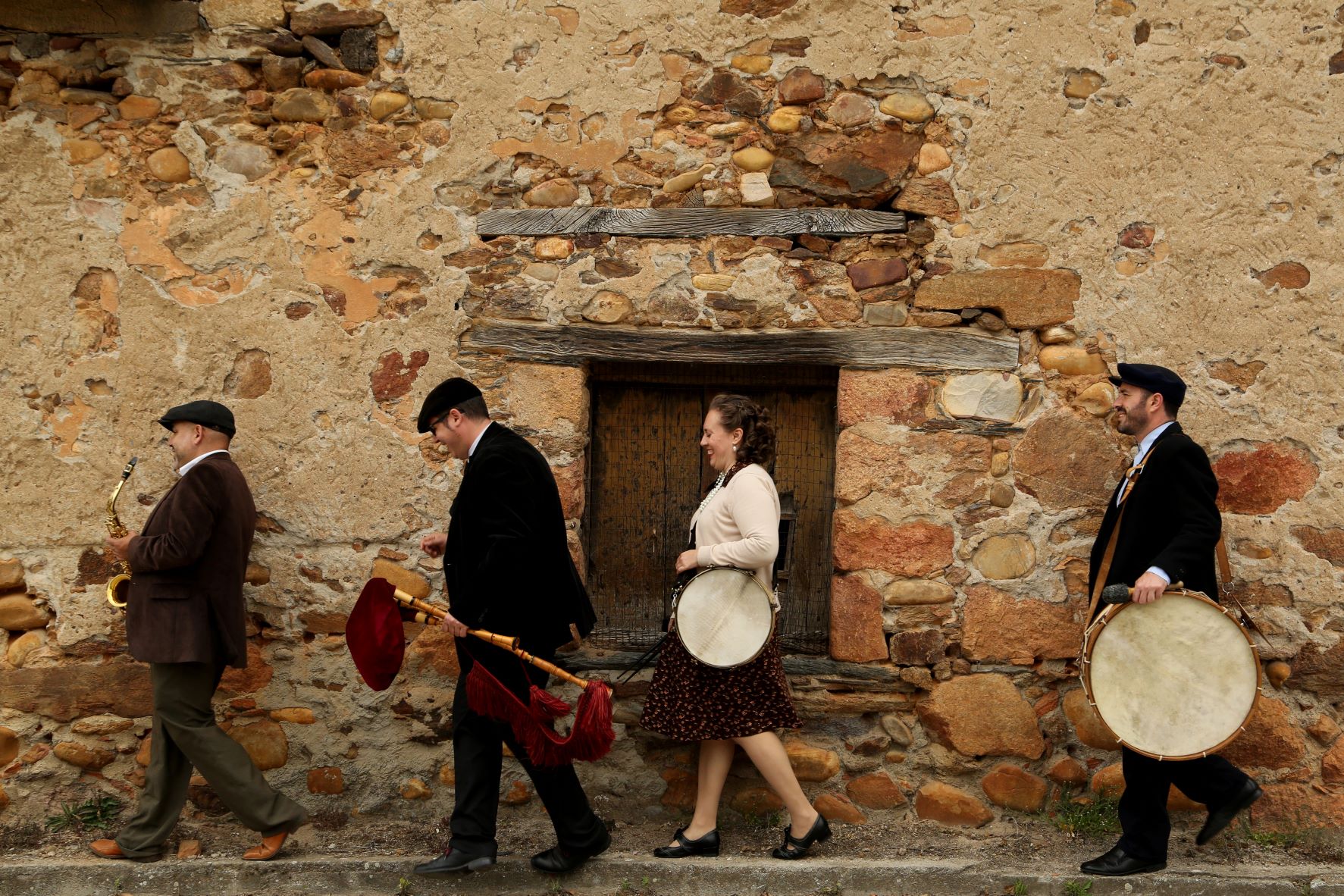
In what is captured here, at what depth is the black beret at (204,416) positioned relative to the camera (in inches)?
163

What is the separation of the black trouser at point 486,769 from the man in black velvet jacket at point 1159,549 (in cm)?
173

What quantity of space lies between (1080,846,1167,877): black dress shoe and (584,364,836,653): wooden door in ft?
4.03

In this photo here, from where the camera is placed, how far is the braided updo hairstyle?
4023 mm

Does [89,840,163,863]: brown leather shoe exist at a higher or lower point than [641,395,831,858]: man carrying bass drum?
lower

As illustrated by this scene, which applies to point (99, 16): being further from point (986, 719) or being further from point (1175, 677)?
point (1175, 677)

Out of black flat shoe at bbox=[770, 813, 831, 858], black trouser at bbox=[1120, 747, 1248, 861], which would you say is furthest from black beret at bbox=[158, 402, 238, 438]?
black trouser at bbox=[1120, 747, 1248, 861]

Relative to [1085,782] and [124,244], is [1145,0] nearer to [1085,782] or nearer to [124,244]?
[1085,782]

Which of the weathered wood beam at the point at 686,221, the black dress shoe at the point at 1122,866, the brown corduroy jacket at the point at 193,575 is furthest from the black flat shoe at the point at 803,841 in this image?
the weathered wood beam at the point at 686,221

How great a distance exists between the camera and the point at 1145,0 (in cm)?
430

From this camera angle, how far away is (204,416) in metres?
4.16

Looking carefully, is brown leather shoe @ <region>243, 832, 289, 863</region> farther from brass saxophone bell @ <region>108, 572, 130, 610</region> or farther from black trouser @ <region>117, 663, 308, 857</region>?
brass saxophone bell @ <region>108, 572, 130, 610</region>

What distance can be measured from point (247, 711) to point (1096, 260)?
3.49 m

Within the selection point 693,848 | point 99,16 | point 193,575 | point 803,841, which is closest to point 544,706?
point 693,848

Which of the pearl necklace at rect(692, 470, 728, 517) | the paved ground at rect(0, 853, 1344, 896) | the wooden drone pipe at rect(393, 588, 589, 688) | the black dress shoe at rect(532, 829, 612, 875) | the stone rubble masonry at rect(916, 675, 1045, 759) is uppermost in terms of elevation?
the pearl necklace at rect(692, 470, 728, 517)
